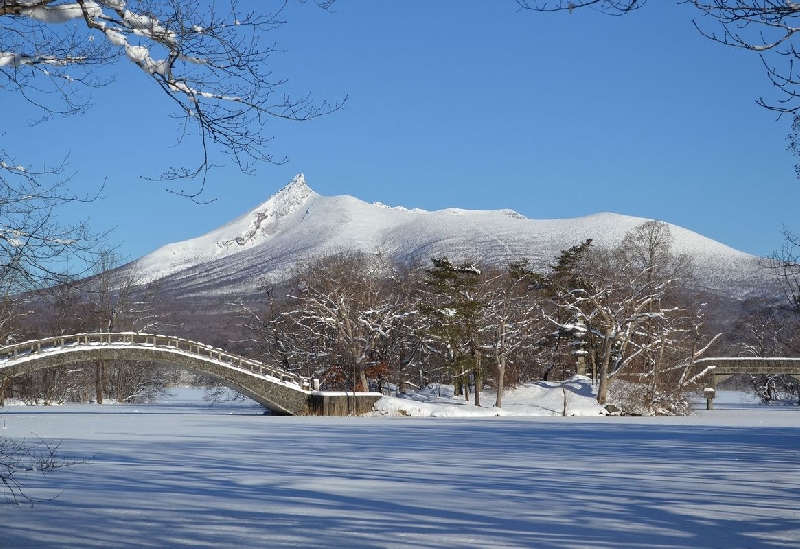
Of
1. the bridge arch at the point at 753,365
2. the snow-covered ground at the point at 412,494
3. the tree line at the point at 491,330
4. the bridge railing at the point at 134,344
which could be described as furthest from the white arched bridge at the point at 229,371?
the bridge arch at the point at 753,365

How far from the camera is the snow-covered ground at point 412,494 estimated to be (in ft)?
24.5

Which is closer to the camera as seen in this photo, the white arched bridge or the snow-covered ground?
the snow-covered ground

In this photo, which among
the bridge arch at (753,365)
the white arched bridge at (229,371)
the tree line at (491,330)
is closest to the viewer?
the white arched bridge at (229,371)

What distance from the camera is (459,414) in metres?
34.8

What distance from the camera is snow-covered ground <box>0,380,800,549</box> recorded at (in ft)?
24.5

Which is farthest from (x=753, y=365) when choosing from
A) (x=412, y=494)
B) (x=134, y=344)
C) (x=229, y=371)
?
(x=412, y=494)

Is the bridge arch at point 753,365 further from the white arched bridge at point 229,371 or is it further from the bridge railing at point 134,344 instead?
the bridge railing at point 134,344

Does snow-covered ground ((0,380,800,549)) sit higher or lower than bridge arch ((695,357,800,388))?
lower

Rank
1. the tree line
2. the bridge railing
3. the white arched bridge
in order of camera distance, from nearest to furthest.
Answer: the bridge railing
the white arched bridge
the tree line

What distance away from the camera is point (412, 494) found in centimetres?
987

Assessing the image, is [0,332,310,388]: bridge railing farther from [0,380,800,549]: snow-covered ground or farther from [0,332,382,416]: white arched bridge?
[0,380,800,549]: snow-covered ground

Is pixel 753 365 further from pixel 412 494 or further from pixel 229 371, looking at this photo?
pixel 412 494

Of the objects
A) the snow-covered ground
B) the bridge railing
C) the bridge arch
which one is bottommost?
the snow-covered ground

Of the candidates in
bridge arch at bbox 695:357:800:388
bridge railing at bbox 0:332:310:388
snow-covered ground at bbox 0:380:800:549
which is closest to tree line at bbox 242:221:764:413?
bridge arch at bbox 695:357:800:388
